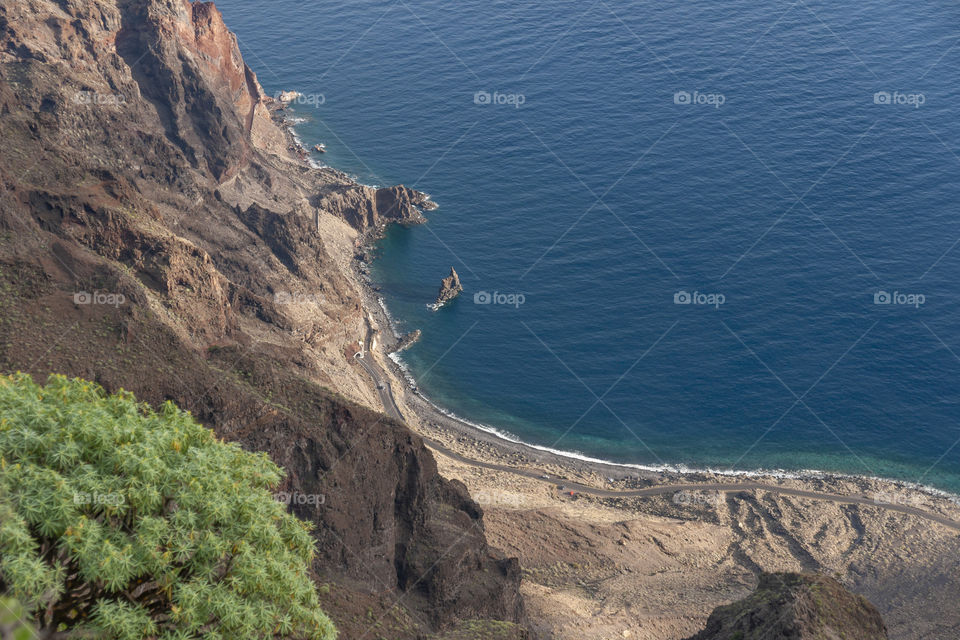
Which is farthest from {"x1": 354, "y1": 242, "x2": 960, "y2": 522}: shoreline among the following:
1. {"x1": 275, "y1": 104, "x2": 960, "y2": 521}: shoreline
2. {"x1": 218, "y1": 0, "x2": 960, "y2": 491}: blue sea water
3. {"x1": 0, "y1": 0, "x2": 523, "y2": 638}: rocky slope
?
{"x1": 0, "y1": 0, "x2": 523, "y2": 638}: rocky slope

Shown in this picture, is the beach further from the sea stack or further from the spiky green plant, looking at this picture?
the spiky green plant

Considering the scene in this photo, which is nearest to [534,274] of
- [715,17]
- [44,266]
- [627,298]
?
[627,298]

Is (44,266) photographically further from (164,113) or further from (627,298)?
(627,298)

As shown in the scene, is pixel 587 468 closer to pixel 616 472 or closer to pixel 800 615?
pixel 616 472

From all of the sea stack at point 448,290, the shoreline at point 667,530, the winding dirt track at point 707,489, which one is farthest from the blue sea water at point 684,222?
the winding dirt track at point 707,489

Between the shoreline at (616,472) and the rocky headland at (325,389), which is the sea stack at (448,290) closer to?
the rocky headland at (325,389)

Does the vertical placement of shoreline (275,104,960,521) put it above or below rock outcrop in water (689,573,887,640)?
above
